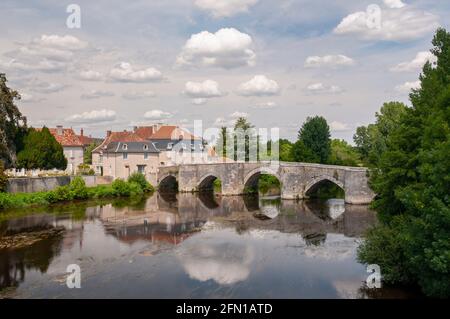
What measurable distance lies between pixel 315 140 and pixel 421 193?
3221 centimetres

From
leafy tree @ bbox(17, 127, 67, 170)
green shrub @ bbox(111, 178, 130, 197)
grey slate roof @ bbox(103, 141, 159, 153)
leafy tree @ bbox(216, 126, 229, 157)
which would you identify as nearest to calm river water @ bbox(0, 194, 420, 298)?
green shrub @ bbox(111, 178, 130, 197)

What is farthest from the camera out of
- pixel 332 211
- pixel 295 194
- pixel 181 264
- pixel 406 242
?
pixel 295 194

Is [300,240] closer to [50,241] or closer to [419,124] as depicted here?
[419,124]

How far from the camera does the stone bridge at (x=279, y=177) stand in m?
28.2

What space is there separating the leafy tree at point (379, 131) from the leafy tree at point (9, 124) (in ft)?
91.4

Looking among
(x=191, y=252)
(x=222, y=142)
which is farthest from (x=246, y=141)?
(x=191, y=252)

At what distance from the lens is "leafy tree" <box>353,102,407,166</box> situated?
37031 millimetres

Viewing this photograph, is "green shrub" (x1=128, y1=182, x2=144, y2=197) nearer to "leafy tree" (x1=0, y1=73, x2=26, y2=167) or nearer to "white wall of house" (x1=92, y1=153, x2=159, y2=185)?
"white wall of house" (x1=92, y1=153, x2=159, y2=185)

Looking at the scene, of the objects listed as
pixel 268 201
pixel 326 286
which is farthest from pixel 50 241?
pixel 268 201

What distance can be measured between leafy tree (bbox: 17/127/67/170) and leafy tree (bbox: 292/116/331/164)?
71.6 ft

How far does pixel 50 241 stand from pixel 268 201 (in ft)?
56.8

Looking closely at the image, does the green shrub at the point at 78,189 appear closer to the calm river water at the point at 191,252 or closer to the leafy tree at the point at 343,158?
the calm river water at the point at 191,252

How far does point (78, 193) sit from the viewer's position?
116 feet

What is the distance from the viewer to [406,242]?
1135cm
